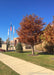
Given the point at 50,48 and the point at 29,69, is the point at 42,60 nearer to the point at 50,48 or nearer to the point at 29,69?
the point at 29,69

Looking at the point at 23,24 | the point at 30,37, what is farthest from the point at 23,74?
the point at 23,24

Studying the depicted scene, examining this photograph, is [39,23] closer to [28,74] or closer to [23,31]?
[23,31]

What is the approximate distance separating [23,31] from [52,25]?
4.48m

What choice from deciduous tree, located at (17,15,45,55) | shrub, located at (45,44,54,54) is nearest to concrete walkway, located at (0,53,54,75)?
deciduous tree, located at (17,15,45,55)

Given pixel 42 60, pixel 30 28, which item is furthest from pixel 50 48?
pixel 42 60

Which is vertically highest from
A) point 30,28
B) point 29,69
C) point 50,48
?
→ point 30,28

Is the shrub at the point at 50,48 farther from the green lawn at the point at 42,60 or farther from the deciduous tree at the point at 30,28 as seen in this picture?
the green lawn at the point at 42,60

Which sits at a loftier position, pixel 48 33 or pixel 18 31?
pixel 18 31

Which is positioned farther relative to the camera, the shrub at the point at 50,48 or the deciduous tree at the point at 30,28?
the shrub at the point at 50,48

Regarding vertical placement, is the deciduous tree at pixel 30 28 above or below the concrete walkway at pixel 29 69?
above

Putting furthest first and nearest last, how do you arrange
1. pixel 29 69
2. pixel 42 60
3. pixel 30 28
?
pixel 30 28
pixel 42 60
pixel 29 69

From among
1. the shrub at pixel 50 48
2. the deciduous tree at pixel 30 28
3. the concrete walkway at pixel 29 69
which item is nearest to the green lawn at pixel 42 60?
the concrete walkway at pixel 29 69

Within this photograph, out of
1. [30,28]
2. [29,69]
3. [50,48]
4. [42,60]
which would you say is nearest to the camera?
[29,69]

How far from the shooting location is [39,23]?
523 inches
